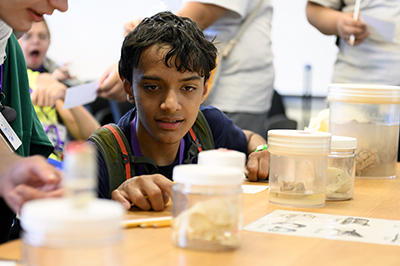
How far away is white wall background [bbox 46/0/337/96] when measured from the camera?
416cm

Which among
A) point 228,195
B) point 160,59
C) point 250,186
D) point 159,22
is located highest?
point 159,22

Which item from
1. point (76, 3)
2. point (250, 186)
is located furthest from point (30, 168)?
point (76, 3)

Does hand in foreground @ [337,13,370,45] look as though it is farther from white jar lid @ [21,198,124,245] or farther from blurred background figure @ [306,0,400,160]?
white jar lid @ [21,198,124,245]

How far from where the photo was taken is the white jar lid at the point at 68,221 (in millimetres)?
438

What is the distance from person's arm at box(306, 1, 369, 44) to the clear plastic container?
1.72 feet

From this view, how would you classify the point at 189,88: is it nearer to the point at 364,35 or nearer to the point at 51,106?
the point at 364,35

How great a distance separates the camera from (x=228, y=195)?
2.09 ft

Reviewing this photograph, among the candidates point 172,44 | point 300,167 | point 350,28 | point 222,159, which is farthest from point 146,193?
point 350,28

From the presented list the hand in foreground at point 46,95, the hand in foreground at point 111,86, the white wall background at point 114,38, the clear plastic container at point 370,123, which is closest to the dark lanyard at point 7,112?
the hand in foreground at point 111,86

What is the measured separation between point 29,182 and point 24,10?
Answer: 462 mm

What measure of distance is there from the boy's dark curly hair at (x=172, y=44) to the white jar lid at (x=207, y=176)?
2.01 feet

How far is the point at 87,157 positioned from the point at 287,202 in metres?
0.58

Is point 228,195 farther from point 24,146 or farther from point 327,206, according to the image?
point 24,146

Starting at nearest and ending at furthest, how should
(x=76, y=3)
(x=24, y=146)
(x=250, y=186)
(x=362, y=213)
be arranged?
(x=362, y=213), (x=250, y=186), (x=24, y=146), (x=76, y=3)
